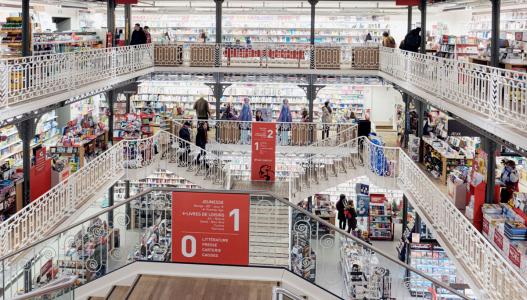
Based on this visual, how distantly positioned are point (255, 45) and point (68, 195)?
8.58 metres

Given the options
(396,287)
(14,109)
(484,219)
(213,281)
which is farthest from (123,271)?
(396,287)

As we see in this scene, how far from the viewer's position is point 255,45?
1894 cm

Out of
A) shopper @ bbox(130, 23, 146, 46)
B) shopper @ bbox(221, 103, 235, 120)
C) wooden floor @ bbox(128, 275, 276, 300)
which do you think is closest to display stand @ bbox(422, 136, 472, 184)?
shopper @ bbox(221, 103, 235, 120)

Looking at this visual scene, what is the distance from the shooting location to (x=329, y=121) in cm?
1875

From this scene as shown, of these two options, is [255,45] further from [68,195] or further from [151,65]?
[68,195]

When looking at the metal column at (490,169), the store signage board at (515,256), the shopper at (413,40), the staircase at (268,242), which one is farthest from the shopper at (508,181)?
the shopper at (413,40)

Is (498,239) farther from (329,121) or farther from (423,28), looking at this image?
(329,121)

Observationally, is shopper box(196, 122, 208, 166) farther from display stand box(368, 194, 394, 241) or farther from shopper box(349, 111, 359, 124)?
display stand box(368, 194, 394, 241)

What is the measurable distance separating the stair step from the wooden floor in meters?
0.15

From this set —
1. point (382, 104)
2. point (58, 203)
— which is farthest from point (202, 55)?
point (382, 104)

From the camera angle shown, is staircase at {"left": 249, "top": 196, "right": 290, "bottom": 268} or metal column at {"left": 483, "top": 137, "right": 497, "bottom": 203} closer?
staircase at {"left": 249, "top": 196, "right": 290, "bottom": 268}

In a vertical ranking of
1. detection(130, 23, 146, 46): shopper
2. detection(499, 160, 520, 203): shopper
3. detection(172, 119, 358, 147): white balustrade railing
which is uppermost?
detection(130, 23, 146, 46): shopper

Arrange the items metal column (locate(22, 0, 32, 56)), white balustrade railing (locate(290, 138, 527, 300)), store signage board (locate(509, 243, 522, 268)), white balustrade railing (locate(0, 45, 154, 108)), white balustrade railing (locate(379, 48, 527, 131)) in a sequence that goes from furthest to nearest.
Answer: metal column (locate(22, 0, 32, 56)) → white balustrade railing (locate(0, 45, 154, 108)) → store signage board (locate(509, 243, 522, 268)) → white balustrade railing (locate(379, 48, 527, 131)) → white balustrade railing (locate(290, 138, 527, 300))

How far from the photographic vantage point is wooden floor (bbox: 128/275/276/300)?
7.20m
